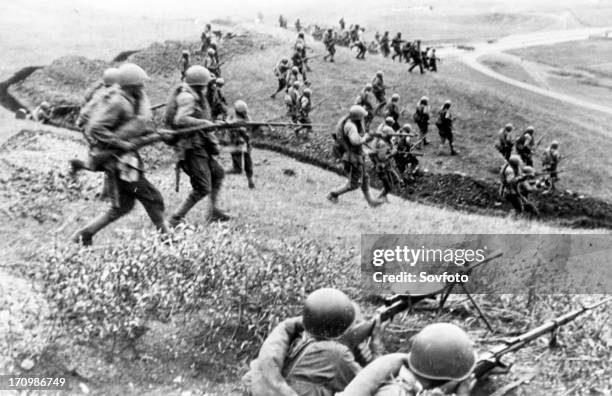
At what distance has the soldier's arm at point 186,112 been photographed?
26.7ft

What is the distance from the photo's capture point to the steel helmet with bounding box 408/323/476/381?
3.78 metres

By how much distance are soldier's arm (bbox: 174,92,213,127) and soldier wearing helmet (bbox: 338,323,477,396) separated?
15.8 feet

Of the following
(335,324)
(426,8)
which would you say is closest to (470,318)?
(335,324)

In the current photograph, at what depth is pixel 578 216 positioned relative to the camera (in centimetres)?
1703

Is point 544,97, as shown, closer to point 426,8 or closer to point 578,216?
point 578,216

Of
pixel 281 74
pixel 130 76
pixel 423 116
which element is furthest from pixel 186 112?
pixel 281 74

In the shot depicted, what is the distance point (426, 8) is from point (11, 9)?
2604cm

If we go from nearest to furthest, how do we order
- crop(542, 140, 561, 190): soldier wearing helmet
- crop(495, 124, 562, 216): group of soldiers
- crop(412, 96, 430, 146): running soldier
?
1. crop(495, 124, 562, 216): group of soldiers
2. crop(542, 140, 561, 190): soldier wearing helmet
3. crop(412, 96, 430, 146): running soldier

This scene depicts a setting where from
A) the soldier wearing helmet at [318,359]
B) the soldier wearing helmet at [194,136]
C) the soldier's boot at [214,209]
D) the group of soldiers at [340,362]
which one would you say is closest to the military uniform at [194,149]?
the soldier wearing helmet at [194,136]

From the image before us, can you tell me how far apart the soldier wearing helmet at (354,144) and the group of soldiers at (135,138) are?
3150 millimetres

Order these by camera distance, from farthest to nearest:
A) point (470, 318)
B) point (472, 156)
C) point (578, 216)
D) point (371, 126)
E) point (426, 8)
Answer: point (426, 8) < point (371, 126) < point (472, 156) < point (578, 216) < point (470, 318)

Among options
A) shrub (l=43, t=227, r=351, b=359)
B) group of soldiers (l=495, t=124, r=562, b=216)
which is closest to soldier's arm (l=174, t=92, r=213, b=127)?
shrub (l=43, t=227, r=351, b=359)

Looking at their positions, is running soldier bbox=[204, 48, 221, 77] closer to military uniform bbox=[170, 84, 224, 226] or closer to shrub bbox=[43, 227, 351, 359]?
military uniform bbox=[170, 84, 224, 226]

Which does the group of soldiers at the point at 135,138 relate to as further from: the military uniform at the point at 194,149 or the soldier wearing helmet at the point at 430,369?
the soldier wearing helmet at the point at 430,369
